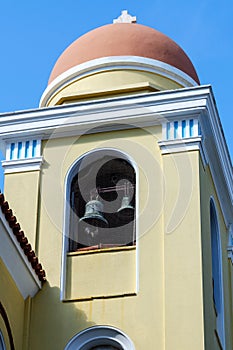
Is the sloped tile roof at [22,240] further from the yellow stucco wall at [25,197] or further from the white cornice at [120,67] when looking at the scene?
the white cornice at [120,67]

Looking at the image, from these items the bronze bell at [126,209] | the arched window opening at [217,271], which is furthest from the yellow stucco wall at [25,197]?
the arched window opening at [217,271]

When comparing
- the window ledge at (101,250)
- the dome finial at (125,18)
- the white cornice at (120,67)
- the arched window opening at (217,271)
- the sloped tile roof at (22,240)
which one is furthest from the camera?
the dome finial at (125,18)

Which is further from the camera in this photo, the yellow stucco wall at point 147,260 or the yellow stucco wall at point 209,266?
the yellow stucco wall at point 209,266

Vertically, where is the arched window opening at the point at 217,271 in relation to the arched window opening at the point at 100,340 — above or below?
above

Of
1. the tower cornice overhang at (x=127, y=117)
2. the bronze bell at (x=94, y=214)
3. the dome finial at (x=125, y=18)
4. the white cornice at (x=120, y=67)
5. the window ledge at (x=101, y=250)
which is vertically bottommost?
the window ledge at (x=101, y=250)

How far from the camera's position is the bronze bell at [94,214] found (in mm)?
16062

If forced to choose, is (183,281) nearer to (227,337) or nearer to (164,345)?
(164,345)

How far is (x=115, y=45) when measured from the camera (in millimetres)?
17719

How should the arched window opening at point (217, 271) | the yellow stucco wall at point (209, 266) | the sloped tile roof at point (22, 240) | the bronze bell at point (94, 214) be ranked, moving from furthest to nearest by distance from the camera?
the arched window opening at point (217, 271) < the bronze bell at point (94, 214) < the yellow stucco wall at point (209, 266) < the sloped tile roof at point (22, 240)

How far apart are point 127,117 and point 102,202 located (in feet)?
4.18

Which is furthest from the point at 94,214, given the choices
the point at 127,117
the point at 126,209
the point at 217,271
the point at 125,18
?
the point at 125,18

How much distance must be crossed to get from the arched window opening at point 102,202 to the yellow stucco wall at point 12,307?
1.40 meters

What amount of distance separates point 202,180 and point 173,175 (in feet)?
1.51

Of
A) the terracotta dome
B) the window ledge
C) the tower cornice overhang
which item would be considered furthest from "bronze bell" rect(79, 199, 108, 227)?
the terracotta dome
